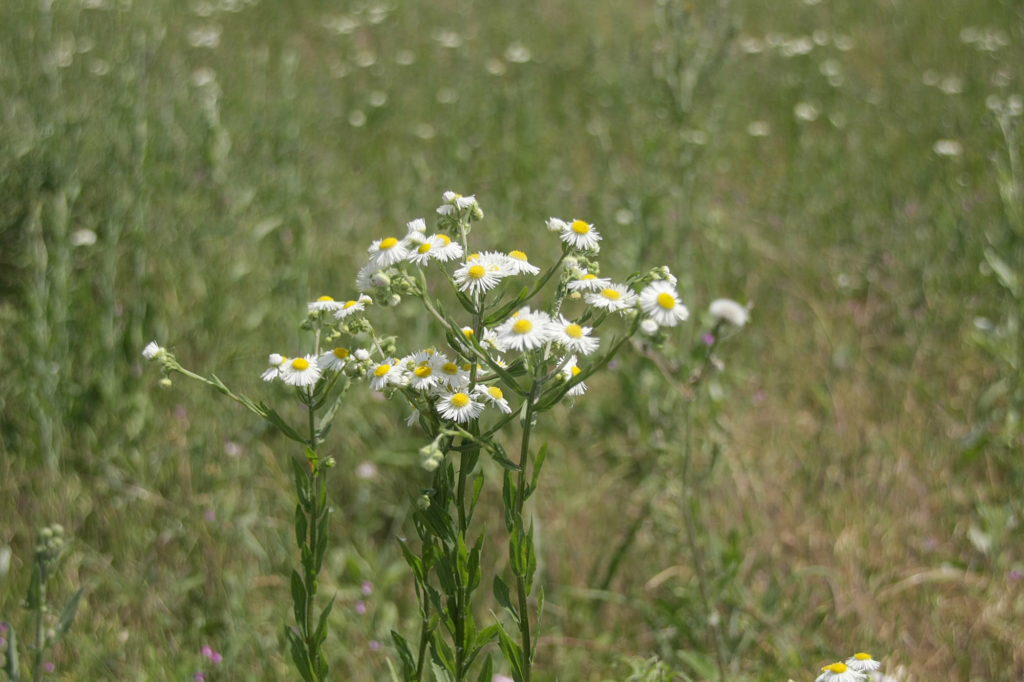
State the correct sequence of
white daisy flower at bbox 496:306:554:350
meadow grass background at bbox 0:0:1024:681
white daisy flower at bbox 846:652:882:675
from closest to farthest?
white daisy flower at bbox 496:306:554:350 → white daisy flower at bbox 846:652:882:675 → meadow grass background at bbox 0:0:1024:681

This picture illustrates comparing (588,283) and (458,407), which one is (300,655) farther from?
(588,283)

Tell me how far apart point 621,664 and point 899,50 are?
5.64m

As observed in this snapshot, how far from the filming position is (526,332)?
1204 mm

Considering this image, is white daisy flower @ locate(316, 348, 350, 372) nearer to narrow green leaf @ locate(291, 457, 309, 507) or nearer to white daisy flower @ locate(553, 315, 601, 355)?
narrow green leaf @ locate(291, 457, 309, 507)

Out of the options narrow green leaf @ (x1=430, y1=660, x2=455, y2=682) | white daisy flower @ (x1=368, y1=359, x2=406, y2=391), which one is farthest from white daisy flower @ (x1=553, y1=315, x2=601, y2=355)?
narrow green leaf @ (x1=430, y1=660, x2=455, y2=682)

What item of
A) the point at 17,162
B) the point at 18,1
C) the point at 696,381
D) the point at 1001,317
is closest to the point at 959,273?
the point at 1001,317

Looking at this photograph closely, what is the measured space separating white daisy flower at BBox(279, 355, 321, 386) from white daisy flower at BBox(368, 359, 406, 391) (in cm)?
11

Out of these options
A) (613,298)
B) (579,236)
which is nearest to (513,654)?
(613,298)

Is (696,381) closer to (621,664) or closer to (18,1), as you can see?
(621,664)

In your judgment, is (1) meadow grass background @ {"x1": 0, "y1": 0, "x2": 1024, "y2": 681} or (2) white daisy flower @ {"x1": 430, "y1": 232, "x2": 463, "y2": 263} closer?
(2) white daisy flower @ {"x1": 430, "y1": 232, "x2": 463, "y2": 263}

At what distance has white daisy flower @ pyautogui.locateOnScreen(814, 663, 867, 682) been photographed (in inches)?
50.1

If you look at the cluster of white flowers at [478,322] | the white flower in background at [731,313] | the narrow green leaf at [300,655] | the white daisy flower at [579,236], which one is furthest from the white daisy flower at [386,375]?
the white flower in background at [731,313]

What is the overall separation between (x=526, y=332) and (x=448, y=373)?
6.0 inches

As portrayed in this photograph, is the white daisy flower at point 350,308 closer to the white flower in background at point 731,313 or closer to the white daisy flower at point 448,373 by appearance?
the white daisy flower at point 448,373
